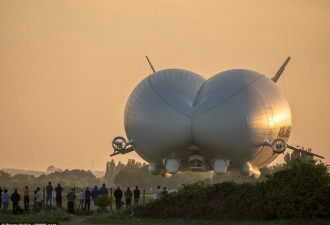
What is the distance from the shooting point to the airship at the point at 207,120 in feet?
161

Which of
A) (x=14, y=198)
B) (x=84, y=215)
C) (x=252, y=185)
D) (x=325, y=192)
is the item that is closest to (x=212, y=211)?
(x=252, y=185)

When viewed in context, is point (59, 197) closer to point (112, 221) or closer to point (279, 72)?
point (112, 221)

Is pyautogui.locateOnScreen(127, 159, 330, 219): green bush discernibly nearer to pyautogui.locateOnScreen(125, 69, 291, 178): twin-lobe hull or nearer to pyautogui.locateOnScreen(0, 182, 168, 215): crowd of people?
pyautogui.locateOnScreen(0, 182, 168, 215): crowd of people

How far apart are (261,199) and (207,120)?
380 inches

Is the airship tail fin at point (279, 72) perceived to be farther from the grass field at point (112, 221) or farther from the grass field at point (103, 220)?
the grass field at point (112, 221)

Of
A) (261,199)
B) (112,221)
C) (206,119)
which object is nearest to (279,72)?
(206,119)

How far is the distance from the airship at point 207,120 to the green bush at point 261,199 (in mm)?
6505

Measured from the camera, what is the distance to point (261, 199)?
131 ft

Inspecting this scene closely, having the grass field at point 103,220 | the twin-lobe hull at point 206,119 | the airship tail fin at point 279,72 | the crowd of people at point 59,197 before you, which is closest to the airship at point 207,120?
the twin-lobe hull at point 206,119

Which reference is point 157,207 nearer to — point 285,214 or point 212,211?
point 212,211

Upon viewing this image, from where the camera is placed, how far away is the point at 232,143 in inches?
1962

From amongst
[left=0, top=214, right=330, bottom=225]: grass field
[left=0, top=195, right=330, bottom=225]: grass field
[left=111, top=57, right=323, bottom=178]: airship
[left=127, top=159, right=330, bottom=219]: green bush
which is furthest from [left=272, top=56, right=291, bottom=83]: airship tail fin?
[left=0, top=214, right=330, bottom=225]: grass field

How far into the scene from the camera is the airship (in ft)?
161

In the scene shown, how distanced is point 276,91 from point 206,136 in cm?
645
